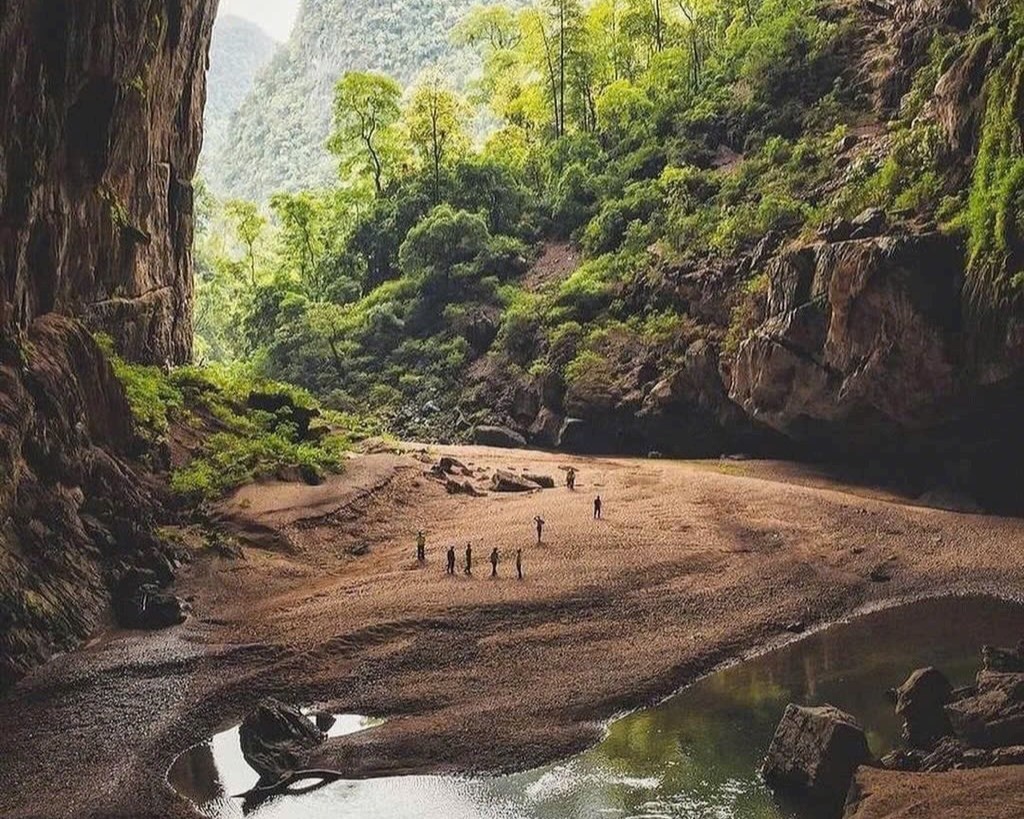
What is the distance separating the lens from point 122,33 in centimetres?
2831

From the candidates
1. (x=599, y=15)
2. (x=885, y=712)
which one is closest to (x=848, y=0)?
(x=599, y=15)

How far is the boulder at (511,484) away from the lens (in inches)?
1352

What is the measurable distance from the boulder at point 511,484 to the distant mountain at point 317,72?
109 meters

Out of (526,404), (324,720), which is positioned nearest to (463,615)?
(324,720)

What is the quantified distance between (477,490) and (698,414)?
39.2 feet

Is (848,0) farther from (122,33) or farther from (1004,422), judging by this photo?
(122,33)

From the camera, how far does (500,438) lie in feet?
154

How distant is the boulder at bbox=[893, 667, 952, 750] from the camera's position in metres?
15.3

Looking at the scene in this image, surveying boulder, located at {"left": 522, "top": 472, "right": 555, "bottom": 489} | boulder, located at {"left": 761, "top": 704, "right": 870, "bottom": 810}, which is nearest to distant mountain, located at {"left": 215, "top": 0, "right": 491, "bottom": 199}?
boulder, located at {"left": 522, "top": 472, "right": 555, "bottom": 489}

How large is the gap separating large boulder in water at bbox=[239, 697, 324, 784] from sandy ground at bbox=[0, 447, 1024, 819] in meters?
0.46

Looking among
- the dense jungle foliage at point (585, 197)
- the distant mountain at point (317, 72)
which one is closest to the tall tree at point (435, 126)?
Answer: the dense jungle foliage at point (585, 197)

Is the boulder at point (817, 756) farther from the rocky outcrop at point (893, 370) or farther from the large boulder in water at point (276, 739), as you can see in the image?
the rocky outcrop at point (893, 370)

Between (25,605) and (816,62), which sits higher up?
(816,62)

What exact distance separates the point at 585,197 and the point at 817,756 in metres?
50.9
